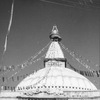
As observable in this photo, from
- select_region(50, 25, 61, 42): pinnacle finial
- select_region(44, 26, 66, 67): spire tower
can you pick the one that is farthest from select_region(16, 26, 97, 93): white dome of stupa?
select_region(50, 25, 61, 42): pinnacle finial

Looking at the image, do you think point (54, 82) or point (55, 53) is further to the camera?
point (55, 53)

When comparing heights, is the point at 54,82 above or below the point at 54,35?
below

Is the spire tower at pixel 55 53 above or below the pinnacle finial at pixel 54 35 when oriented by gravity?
below

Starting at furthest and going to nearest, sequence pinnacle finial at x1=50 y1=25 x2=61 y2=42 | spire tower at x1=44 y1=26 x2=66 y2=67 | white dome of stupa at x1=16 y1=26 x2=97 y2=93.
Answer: pinnacle finial at x1=50 y1=25 x2=61 y2=42, spire tower at x1=44 y1=26 x2=66 y2=67, white dome of stupa at x1=16 y1=26 x2=97 y2=93

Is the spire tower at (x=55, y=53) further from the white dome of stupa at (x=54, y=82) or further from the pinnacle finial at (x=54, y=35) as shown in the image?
the white dome of stupa at (x=54, y=82)

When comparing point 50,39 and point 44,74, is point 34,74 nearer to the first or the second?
point 44,74

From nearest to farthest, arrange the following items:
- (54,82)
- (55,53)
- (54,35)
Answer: (54,82) < (55,53) < (54,35)

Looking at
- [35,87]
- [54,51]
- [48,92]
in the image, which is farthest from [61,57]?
[48,92]

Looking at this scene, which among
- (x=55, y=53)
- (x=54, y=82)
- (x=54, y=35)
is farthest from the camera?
(x=54, y=35)

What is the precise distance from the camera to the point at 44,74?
26.8m

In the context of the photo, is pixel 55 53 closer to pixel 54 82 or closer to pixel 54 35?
pixel 54 35

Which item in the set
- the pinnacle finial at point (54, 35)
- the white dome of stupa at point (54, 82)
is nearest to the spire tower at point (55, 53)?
the pinnacle finial at point (54, 35)

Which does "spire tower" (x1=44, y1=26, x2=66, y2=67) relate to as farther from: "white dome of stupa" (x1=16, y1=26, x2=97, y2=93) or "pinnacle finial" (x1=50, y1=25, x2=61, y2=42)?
"white dome of stupa" (x1=16, y1=26, x2=97, y2=93)

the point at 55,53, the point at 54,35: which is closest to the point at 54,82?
the point at 55,53
